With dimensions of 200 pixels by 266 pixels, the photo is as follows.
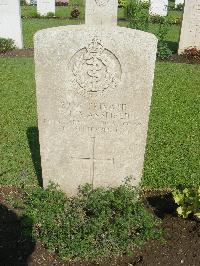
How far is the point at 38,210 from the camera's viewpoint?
445cm

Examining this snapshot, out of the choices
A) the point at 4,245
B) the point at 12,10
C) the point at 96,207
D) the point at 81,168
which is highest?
the point at 12,10

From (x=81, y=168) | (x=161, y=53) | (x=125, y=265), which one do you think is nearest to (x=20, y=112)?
(x=81, y=168)

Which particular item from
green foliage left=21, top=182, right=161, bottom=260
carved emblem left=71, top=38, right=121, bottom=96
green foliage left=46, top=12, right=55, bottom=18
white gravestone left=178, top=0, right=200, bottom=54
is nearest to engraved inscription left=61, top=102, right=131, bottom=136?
carved emblem left=71, top=38, right=121, bottom=96

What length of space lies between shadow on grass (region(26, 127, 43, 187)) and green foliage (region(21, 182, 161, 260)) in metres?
0.79

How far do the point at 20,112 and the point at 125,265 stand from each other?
189 inches

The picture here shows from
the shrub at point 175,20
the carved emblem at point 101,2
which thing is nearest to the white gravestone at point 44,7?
the shrub at point 175,20

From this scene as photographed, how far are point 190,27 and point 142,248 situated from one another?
34.7 ft

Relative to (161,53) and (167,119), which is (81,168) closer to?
(167,119)

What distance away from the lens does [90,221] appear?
Result: 430 cm

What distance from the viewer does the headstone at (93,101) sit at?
387 cm

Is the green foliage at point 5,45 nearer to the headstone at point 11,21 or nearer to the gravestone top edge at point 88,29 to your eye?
the headstone at point 11,21

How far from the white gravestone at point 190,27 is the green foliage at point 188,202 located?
9824 millimetres

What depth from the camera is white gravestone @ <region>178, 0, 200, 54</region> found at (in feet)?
41.6

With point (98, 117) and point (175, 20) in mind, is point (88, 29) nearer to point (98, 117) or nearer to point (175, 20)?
point (98, 117)
